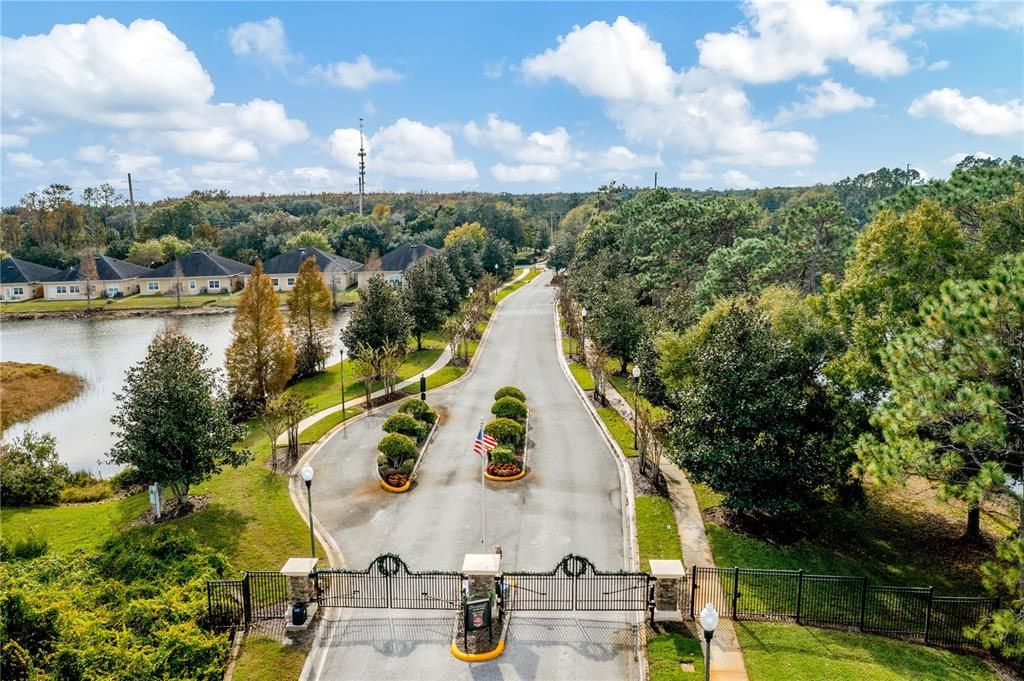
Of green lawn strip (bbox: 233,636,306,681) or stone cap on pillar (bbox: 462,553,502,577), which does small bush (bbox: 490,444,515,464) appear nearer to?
stone cap on pillar (bbox: 462,553,502,577)

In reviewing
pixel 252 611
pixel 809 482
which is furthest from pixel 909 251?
pixel 252 611

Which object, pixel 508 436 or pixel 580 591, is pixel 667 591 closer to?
pixel 580 591

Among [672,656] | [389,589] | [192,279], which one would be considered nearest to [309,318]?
[389,589]

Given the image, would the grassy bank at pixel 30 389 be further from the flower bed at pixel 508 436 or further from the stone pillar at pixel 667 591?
the stone pillar at pixel 667 591

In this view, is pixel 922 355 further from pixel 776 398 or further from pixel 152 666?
pixel 152 666

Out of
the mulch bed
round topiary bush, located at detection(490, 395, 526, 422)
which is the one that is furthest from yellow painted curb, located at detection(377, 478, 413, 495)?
round topiary bush, located at detection(490, 395, 526, 422)

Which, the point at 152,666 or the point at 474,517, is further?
the point at 474,517
